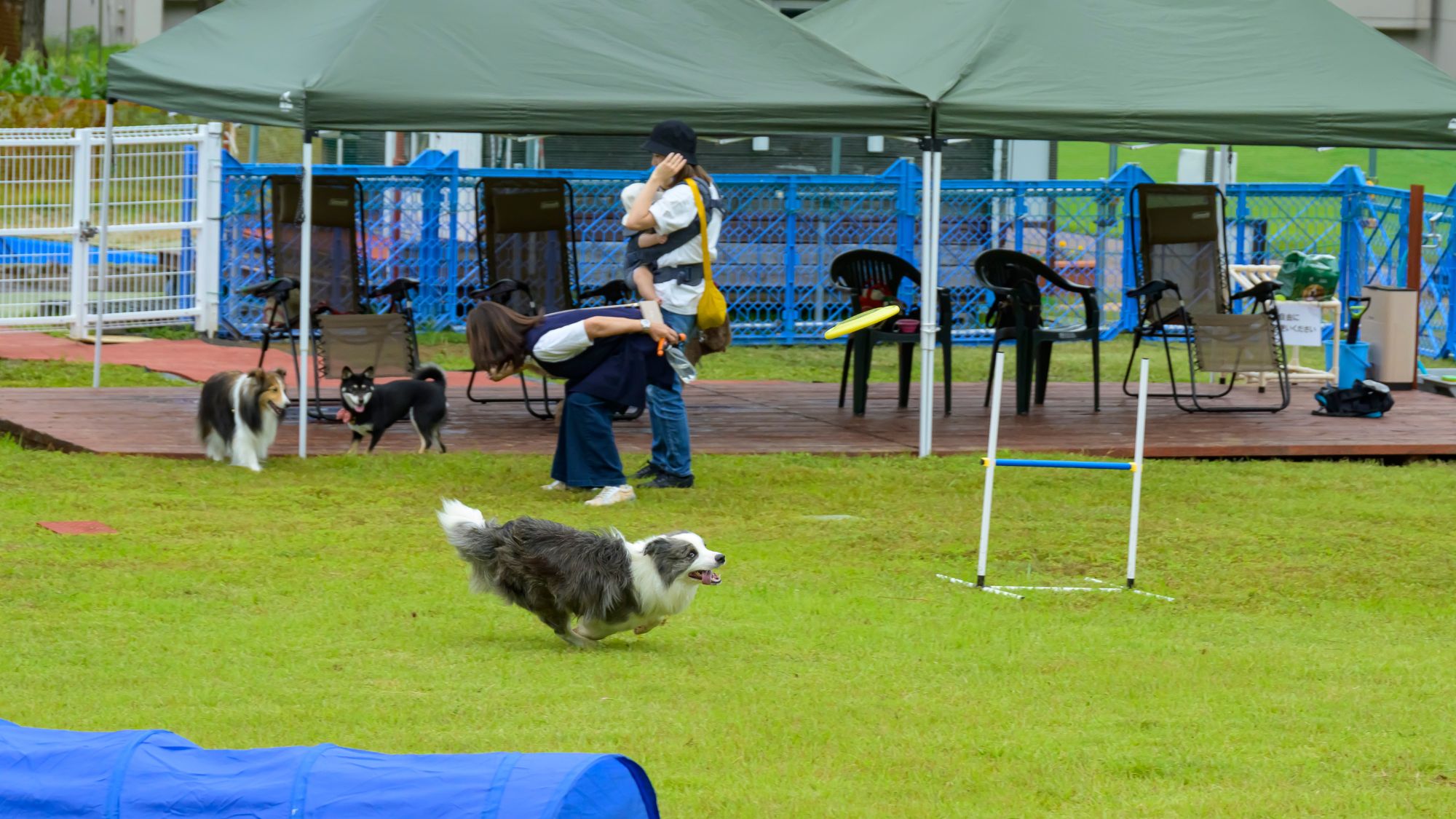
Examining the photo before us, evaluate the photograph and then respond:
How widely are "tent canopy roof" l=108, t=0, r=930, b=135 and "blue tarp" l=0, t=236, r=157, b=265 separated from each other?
5.81 m

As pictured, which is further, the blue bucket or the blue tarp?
the blue tarp

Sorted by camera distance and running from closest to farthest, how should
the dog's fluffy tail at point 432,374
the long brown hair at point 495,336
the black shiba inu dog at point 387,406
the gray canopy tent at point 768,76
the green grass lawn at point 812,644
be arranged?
the green grass lawn at point 812,644
the long brown hair at point 495,336
the gray canopy tent at point 768,76
the black shiba inu dog at point 387,406
the dog's fluffy tail at point 432,374

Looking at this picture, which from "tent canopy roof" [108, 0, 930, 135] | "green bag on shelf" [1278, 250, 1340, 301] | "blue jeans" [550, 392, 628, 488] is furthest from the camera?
"green bag on shelf" [1278, 250, 1340, 301]

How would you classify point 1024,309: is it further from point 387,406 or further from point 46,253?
point 46,253

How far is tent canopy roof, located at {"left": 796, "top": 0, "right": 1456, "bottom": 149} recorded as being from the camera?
10414 mm

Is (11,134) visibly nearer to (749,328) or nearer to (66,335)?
(66,335)

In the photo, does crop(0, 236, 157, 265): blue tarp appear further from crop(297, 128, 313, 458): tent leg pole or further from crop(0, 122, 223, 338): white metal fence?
crop(297, 128, 313, 458): tent leg pole

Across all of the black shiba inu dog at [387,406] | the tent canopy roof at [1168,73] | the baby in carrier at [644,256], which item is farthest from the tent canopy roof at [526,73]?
the black shiba inu dog at [387,406]

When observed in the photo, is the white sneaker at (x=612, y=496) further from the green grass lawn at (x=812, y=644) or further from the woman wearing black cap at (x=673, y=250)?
the woman wearing black cap at (x=673, y=250)

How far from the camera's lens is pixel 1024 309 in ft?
39.7

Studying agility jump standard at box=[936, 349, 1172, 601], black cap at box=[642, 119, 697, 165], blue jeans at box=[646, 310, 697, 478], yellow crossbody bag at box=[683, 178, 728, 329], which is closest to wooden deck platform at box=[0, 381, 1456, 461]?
blue jeans at box=[646, 310, 697, 478]

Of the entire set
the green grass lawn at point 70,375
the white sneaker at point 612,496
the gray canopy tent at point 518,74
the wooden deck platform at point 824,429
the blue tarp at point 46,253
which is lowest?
the white sneaker at point 612,496

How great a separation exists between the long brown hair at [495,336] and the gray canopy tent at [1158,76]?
257 centimetres

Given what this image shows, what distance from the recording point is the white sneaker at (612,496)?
8.84 metres
